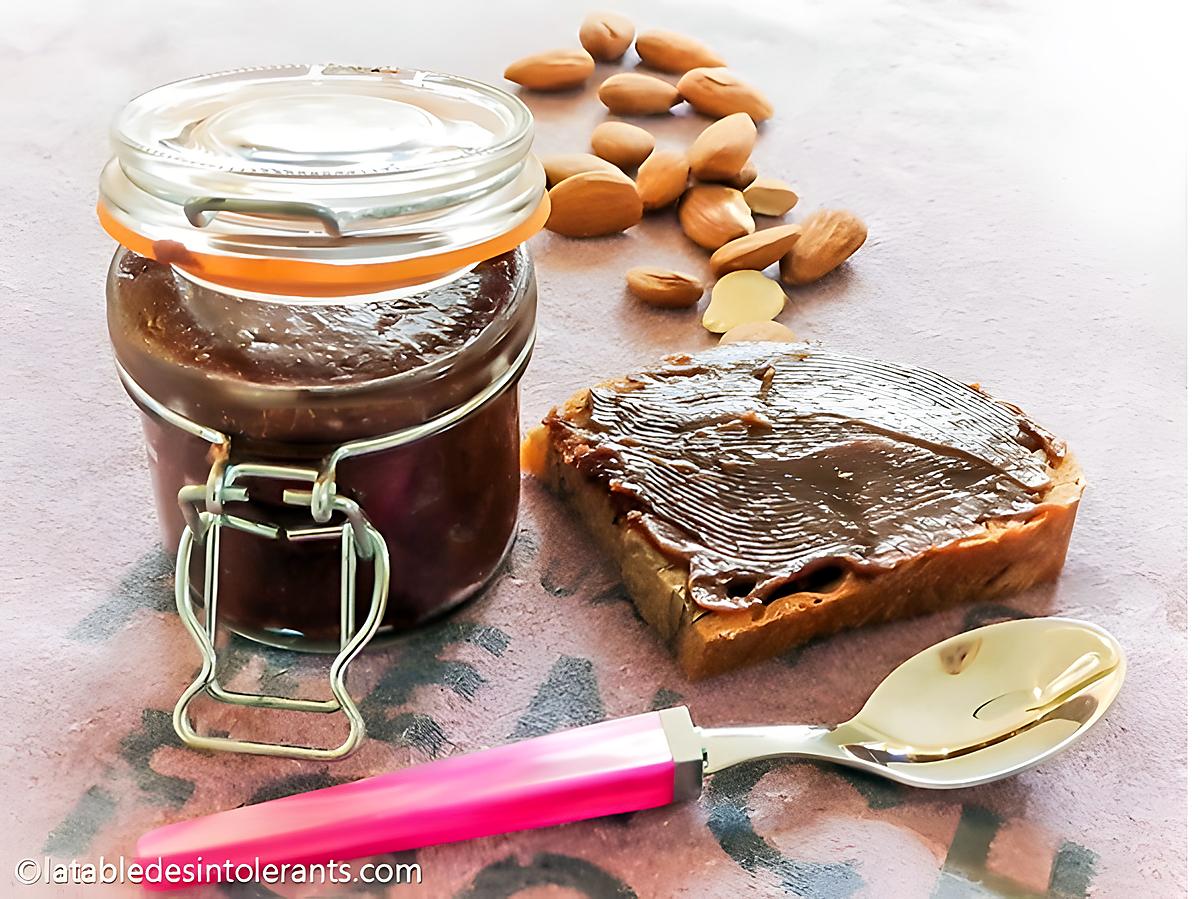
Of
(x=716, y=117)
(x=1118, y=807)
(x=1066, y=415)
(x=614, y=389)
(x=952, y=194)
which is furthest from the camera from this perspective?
(x=716, y=117)

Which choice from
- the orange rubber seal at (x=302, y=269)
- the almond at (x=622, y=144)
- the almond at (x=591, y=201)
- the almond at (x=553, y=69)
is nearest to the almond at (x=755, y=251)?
the almond at (x=591, y=201)

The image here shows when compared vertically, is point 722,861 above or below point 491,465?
below

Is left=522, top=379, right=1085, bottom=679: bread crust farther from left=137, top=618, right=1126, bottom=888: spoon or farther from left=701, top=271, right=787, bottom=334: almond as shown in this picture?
left=701, top=271, right=787, bottom=334: almond

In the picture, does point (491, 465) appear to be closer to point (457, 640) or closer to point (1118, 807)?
point (457, 640)

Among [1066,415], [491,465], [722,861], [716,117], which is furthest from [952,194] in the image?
[722,861]

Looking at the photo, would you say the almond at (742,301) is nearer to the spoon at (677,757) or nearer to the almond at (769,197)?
the almond at (769,197)

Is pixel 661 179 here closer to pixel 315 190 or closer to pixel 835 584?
pixel 835 584
